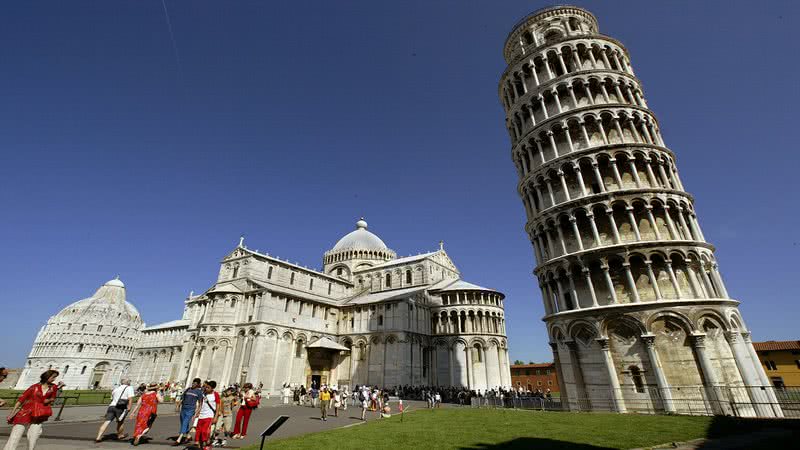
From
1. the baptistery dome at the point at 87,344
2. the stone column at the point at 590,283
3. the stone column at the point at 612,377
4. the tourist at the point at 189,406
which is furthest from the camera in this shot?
the baptistery dome at the point at 87,344

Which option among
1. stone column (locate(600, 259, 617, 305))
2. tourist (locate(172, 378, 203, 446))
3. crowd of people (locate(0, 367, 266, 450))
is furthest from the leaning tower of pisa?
tourist (locate(172, 378, 203, 446))

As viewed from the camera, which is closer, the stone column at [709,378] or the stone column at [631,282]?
the stone column at [709,378]

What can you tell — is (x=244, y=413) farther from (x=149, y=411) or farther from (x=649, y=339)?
(x=649, y=339)

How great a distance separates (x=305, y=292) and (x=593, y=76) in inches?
1502

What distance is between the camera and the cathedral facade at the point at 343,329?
37031 millimetres

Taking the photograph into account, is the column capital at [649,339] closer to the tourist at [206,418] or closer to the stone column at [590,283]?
the stone column at [590,283]

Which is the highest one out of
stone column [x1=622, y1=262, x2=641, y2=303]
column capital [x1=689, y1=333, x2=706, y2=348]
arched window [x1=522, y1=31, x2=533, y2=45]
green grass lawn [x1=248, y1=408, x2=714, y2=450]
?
arched window [x1=522, y1=31, x2=533, y2=45]

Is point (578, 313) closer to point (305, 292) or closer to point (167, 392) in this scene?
point (305, 292)

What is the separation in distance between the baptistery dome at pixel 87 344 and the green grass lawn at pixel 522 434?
84.4 m

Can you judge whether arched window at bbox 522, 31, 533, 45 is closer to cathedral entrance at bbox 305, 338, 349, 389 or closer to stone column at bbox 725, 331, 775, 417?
stone column at bbox 725, 331, 775, 417

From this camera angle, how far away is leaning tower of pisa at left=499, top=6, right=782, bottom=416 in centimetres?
1727

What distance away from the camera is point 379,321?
1666 inches

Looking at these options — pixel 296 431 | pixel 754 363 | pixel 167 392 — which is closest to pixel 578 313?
pixel 754 363

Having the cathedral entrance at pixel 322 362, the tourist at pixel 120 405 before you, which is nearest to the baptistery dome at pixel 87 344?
the cathedral entrance at pixel 322 362
